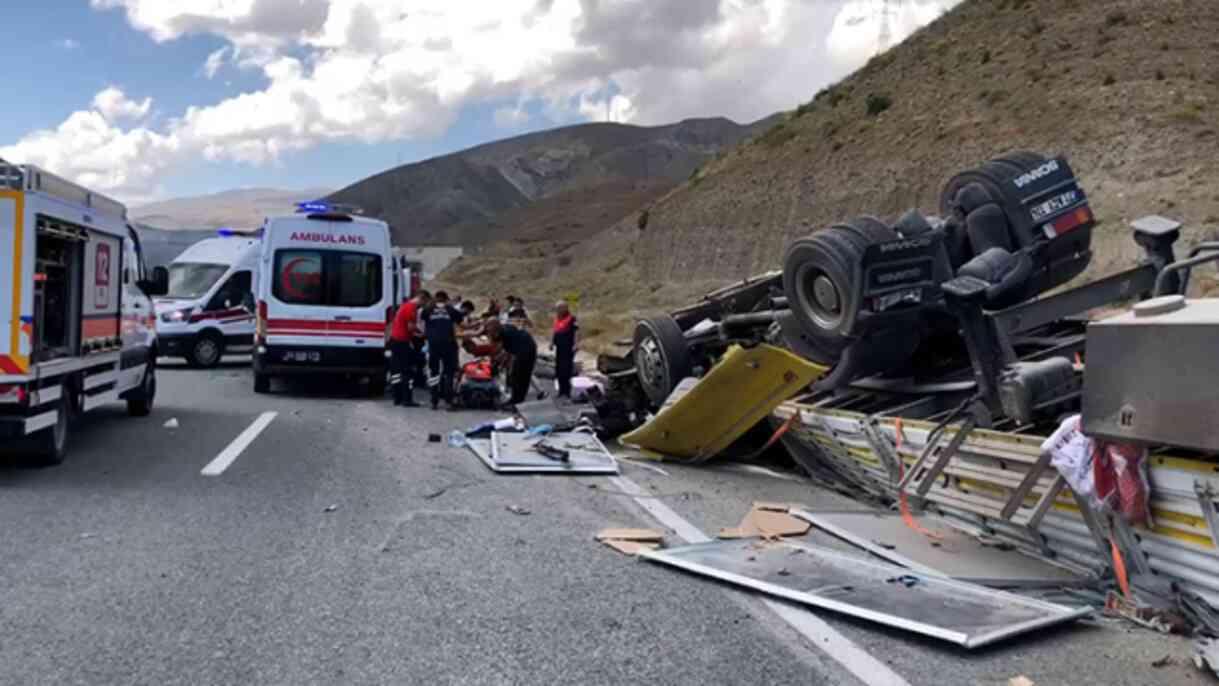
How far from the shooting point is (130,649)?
15.5 feet


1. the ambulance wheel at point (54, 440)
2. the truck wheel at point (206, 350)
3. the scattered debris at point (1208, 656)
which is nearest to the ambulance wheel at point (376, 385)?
the truck wheel at point (206, 350)

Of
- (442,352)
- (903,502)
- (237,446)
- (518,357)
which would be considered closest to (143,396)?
(237,446)

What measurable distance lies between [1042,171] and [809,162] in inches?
1507

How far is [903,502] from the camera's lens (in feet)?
24.1

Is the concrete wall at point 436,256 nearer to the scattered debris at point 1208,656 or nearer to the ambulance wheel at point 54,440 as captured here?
the ambulance wheel at point 54,440

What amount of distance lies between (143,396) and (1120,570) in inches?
419

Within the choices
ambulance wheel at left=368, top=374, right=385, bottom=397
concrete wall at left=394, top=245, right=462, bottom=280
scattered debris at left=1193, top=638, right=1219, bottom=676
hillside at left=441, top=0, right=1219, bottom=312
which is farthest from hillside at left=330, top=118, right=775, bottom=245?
scattered debris at left=1193, top=638, right=1219, bottom=676

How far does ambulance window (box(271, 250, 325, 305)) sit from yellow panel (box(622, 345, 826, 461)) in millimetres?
6915

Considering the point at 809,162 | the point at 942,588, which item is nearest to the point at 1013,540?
the point at 942,588

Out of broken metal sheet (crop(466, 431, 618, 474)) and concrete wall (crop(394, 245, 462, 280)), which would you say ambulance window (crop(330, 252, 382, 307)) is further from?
concrete wall (crop(394, 245, 462, 280))

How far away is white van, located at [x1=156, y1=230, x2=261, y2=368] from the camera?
20906 mm

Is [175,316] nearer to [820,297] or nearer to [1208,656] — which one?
[820,297]

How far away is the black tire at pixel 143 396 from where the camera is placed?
41.6 feet

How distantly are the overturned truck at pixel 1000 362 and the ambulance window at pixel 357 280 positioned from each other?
5968 mm
